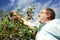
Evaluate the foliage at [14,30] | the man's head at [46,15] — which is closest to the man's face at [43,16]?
the man's head at [46,15]

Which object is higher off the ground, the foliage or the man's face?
the man's face

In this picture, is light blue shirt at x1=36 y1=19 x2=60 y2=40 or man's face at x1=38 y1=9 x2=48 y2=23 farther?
man's face at x1=38 y1=9 x2=48 y2=23

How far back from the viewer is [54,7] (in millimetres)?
2098

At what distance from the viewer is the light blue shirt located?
6.46 feet

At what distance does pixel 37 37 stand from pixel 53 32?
16 cm

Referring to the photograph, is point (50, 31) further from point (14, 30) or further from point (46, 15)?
point (14, 30)

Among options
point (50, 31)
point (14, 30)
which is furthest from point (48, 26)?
point (14, 30)

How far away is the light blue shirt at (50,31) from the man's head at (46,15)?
5cm

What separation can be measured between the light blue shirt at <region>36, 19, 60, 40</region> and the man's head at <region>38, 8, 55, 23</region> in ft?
0.17

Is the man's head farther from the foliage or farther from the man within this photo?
the foliage

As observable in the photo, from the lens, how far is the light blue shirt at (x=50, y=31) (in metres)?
1.97

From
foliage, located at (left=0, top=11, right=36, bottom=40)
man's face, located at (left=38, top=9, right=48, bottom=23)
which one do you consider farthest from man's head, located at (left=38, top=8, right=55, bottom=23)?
foliage, located at (left=0, top=11, right=36, bottom=40)

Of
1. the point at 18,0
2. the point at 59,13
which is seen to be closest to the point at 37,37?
the point at 59,13

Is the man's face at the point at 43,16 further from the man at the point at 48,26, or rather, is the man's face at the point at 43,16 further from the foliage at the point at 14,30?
the foliage at the point at 14,30
